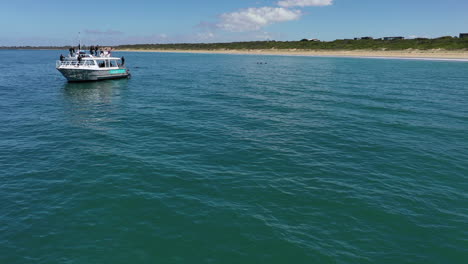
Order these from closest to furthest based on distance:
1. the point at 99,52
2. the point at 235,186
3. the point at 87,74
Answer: the point at 235,186, the point at 87,74, the point at 99,52

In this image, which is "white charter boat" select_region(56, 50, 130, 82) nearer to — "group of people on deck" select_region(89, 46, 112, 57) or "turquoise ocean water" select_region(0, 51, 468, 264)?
"group of people on deck" select_region(89, 46, 112, 57)

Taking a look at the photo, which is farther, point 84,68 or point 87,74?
point 87,74

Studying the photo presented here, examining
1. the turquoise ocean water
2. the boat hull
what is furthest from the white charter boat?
the turquoise ocean water

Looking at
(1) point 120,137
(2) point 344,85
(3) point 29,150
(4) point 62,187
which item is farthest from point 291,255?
(2) point 344,85

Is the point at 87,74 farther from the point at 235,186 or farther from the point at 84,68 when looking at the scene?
the point at 235,186

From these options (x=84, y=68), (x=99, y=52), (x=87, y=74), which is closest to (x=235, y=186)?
(x=84, y=68)

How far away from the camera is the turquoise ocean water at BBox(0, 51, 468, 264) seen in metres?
10.3

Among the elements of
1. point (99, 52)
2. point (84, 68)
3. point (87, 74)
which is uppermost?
point (99, 52)

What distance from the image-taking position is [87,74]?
5028 cm

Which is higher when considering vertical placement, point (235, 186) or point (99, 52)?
point (99, 52)

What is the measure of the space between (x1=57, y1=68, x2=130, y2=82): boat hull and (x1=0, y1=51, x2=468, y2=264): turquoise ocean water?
840 inches

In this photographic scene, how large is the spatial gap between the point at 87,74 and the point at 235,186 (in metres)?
46.2

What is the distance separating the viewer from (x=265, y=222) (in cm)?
1157

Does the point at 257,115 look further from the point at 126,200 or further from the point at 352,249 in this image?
the point at 352,249
